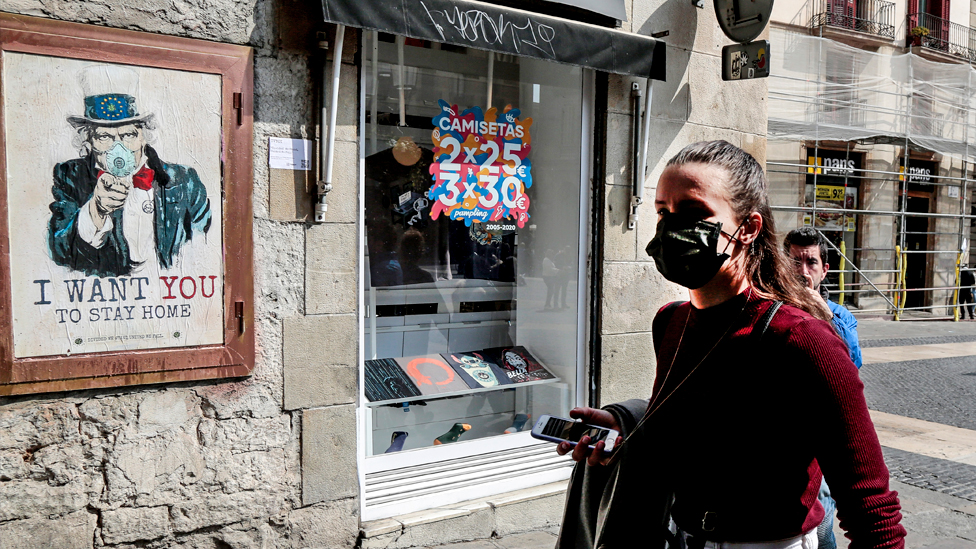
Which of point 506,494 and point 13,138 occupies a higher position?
point 13,138

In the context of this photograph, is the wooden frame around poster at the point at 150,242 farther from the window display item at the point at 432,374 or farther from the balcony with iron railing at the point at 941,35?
the balcony with iron railing at the point at 941,35

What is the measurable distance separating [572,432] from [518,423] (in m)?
3.46

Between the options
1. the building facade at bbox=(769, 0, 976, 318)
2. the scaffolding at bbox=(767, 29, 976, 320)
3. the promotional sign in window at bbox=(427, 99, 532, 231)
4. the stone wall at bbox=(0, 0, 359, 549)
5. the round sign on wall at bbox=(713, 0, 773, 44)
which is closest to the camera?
the stone wall at bbox=(0, 0, 359, 549)

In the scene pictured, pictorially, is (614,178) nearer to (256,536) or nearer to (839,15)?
(256,536)

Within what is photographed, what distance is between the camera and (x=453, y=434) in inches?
196

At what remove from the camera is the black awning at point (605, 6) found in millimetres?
4609

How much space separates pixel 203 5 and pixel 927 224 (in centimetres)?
2239

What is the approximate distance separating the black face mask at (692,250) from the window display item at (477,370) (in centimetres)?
356

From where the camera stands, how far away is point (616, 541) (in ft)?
5.18

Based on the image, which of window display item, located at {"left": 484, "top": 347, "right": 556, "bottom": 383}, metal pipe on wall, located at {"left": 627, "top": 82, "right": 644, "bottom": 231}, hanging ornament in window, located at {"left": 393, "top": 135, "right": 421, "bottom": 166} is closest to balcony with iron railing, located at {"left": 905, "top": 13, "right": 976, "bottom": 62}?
metal pipe on wall, located at {"left": 627, "top": 82, "right": 644, "bottom": 231}

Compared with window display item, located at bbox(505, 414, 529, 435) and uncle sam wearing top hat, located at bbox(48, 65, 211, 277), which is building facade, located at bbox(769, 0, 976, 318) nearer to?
window display item, located at bbox(505, 414, 529, 435)

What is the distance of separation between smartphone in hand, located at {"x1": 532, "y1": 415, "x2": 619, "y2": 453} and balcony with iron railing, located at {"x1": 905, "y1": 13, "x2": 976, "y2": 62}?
23227 millimetres

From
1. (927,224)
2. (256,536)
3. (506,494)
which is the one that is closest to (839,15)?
(927,224)

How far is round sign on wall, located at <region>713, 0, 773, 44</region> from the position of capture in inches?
198
